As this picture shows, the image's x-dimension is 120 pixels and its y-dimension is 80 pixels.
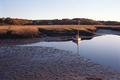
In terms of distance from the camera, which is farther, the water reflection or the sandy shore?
the water reflection

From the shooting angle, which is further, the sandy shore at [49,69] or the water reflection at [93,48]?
the water reflection at [93,48]

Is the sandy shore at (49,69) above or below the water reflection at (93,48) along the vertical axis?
above

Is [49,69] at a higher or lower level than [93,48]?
higher

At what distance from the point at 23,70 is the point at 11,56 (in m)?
6.85

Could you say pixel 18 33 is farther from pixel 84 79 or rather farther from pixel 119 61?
pixel 84 79

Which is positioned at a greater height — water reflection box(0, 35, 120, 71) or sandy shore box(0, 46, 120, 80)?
sandy shore box(0, 46, 120, 80)

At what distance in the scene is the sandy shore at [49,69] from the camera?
66.4 feet

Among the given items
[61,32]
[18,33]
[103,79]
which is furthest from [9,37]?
[103,79]

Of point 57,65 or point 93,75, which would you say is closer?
point 93,75

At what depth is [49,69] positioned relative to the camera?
22.9 m

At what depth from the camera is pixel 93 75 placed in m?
20.8

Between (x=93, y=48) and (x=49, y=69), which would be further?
(x=93, y=48)

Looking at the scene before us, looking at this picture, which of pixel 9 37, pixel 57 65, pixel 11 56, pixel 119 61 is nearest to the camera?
pixel 57 65

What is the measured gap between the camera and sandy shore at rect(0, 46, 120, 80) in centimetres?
2025
